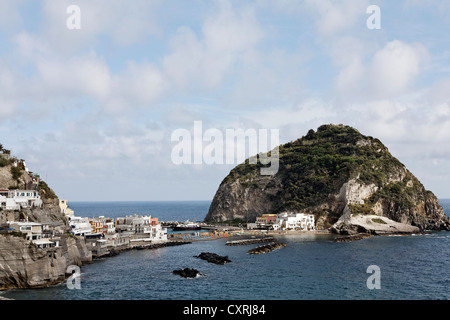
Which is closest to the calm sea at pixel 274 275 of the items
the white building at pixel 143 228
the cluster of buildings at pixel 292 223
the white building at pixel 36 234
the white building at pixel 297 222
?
the white building at pixel 36 234

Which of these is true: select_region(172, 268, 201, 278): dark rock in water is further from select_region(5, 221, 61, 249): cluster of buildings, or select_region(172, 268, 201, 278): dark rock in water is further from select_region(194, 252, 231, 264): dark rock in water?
select_region(5, 221, 61, 249): cluster of buildings

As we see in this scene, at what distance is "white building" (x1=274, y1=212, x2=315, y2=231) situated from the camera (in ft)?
456

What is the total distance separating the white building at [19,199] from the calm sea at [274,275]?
16746 mm

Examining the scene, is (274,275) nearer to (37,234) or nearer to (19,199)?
(37,234)

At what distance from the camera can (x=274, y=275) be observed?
64.6 metres

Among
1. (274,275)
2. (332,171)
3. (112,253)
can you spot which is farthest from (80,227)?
(332,171)

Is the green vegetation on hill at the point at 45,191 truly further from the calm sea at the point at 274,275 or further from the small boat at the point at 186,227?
the small boat at the point at 186,227

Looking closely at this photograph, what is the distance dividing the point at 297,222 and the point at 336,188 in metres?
21.0

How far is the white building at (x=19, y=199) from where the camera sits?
70.2 metres

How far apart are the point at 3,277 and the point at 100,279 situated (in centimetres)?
1381

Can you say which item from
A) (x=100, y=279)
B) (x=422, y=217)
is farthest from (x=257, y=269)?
(x=422, y=217)

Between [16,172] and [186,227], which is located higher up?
[16,172]

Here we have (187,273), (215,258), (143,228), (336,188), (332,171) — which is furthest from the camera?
(332,171)

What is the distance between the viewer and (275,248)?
316 feet
